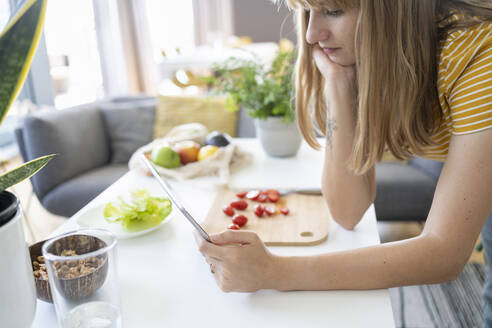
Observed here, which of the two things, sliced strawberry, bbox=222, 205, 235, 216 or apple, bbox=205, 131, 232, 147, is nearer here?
sliced strawberry, bbox=222, 205, 235, 216

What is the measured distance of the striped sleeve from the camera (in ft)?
2.36

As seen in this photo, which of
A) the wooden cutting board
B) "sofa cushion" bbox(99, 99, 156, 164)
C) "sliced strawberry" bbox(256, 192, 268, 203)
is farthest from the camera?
"sofa cushion" bbox(99, 99, 156, 164)

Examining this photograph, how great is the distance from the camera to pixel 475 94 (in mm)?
741

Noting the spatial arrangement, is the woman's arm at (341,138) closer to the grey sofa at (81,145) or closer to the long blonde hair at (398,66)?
the long blonde hair at (398,66)

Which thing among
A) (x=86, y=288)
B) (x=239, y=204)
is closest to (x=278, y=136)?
(x=239, y=204)

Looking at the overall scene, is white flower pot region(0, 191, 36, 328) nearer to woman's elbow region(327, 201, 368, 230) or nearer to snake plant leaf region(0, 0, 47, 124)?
snake plant leaf region(0, 0, 47, 124)

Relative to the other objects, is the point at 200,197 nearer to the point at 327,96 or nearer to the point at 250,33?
the point at 327,96

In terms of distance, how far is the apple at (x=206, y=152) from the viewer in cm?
146

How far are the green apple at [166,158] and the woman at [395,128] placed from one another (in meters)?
0.55

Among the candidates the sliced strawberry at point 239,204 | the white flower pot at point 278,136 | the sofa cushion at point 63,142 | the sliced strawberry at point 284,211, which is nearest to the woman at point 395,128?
the sliced strawberry at point 284,211

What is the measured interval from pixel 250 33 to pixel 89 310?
6.81 m

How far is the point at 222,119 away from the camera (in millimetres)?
2547

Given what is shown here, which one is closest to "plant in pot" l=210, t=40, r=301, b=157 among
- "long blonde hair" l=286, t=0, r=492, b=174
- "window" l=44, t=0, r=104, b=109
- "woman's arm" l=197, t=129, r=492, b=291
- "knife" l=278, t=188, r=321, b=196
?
"knife" l=278, t=188, r=321, b=196

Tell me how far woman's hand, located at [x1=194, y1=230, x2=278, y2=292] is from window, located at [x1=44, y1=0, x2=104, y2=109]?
4.25m
